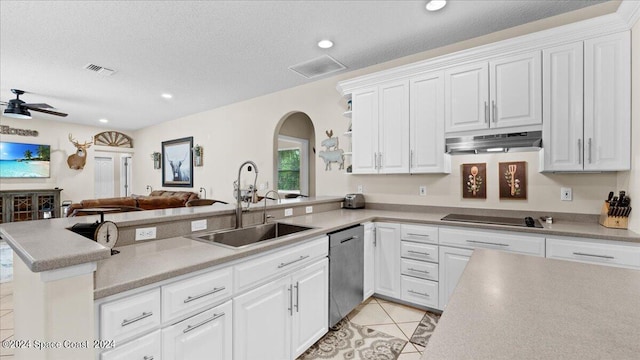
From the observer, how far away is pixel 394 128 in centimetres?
300

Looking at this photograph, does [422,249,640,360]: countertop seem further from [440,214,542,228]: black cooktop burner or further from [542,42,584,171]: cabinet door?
[542,42,584,171]: cabinet door

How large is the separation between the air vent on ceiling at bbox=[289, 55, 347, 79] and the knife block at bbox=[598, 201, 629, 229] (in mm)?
2824

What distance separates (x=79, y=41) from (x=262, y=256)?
3.09 m

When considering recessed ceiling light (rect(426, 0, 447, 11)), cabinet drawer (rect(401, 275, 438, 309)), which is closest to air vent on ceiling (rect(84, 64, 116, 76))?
recessed ceiling light (rect(426, 0, 447, 11))

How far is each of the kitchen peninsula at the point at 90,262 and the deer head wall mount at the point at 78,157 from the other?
702 cm

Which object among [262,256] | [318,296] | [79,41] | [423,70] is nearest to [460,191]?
[423,70]

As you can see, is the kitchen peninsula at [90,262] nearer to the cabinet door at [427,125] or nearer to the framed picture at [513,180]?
the framed picture at [513,180]

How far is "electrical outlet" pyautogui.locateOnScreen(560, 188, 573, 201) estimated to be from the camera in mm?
2412

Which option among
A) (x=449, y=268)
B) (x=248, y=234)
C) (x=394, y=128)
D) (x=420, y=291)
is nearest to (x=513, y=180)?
(x=449, y=268)

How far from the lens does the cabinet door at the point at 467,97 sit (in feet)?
8.14

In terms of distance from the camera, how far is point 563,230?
79.3 inches

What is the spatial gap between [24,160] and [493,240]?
906 cm

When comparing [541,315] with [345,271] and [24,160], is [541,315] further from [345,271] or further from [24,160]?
[24,160]

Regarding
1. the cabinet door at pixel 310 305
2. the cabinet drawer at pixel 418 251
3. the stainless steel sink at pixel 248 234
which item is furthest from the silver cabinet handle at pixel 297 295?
the cabinet drawer at pixel 418 251
